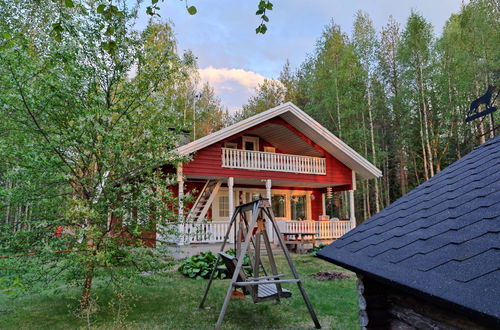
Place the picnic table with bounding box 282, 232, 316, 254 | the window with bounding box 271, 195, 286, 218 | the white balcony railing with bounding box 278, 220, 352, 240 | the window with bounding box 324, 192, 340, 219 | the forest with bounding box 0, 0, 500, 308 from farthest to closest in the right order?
the window with bounding box 324, 192, 340, 219
the window with bounding box 271, 195, 286, 218
the white balcony railing with bounding box 278, 220, 352, 240
the picnic table with bounding box 282, 232, 316, 254
the forest with bounding box 0, 0, 500, 308

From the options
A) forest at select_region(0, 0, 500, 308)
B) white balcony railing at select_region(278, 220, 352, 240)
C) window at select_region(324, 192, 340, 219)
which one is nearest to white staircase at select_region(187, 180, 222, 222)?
white balcony railing at select_region(278, 220, 352, 240)

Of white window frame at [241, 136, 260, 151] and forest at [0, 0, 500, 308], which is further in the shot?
white window frame at [241, 136, 260, 151]

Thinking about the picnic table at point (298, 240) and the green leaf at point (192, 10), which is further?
the picnic table at point (298, 240)

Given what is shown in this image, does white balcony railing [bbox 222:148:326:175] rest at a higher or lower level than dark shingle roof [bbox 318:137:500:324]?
higher

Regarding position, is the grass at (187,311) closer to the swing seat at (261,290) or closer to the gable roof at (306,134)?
the swing seat at (261,290)

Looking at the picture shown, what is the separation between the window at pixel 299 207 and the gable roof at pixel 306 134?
297 centimetres

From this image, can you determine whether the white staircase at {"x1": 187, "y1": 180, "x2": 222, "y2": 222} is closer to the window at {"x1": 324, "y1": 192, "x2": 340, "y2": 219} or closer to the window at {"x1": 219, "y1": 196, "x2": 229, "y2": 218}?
the window at {"x1": 219, "y1": 196, "x2": 229, "y2": 218}

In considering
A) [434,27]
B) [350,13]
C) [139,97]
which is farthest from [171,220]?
[350,13]

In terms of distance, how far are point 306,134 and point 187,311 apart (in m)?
9.40

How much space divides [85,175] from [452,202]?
14.9 feet

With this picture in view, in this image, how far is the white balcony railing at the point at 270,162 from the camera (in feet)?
37.7

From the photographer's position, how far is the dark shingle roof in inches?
57.7

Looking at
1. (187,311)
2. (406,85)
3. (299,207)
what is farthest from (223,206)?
(406,85)

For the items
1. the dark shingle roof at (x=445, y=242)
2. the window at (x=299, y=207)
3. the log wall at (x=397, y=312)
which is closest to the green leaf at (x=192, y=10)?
the dark shingle roof at (x=445, y=242)
